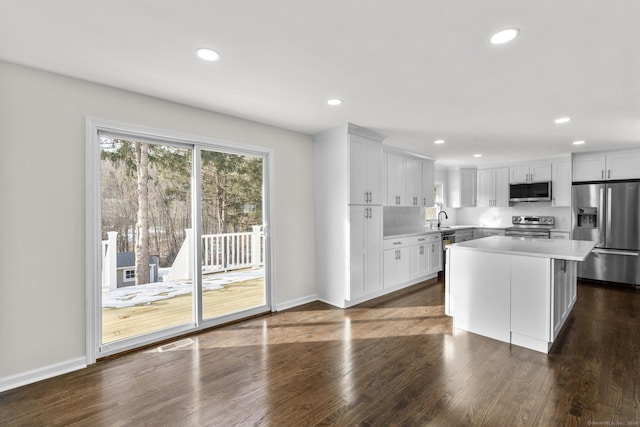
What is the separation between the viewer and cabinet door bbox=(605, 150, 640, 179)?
17.2 ft

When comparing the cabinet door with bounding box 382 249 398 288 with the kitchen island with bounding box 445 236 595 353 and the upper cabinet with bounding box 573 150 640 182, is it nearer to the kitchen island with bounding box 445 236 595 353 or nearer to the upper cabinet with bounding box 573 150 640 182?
the kitchen island with bounding box 445 236 595 353

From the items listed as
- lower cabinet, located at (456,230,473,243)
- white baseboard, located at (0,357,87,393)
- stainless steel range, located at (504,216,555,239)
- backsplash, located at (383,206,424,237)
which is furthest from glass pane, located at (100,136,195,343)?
stainless steel range, located at (504,216,555,239)

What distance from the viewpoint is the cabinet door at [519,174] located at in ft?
21.1

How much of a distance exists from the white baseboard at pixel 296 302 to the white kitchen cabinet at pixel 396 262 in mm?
1137

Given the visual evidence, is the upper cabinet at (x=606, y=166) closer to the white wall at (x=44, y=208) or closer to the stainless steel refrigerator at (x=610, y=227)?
the stainless steel refrigerator at (x=610, y=227)

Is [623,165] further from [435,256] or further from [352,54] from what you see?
[352,54]

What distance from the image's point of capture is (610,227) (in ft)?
17.4

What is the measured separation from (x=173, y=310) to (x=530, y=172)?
22.5 feet

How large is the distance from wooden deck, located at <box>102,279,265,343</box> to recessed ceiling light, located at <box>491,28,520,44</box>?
11.4ft

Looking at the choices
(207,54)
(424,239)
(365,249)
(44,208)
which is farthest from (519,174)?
(44,208)

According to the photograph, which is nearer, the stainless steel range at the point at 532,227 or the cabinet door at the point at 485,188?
the stainless steel range at the point at 532,227

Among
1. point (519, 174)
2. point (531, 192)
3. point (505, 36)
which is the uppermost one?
point (505, 36)

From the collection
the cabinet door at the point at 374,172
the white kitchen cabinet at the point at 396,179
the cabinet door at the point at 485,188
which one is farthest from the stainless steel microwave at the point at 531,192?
the cabinet door at the point at 374,172

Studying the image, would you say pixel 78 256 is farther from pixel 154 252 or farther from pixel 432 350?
pixel 432 350
